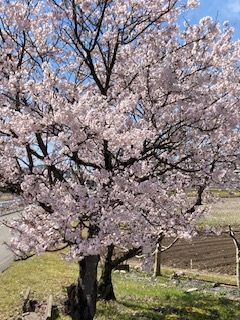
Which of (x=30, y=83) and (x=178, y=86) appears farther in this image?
(x=178, y=86)

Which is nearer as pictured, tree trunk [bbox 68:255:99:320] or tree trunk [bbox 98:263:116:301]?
tree trunk [bbox 68:255:99:320]

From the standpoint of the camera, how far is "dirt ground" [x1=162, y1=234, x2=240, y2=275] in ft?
80.2

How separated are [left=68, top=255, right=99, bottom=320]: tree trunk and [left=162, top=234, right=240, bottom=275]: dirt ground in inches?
576

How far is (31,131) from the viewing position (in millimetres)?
8367

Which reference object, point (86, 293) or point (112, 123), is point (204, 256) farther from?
point (112, 123)

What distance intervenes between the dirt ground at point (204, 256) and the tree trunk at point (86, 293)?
48.0 feet

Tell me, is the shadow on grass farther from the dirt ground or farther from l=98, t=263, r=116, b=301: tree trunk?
the dirt ground

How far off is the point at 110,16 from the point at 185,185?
17.1 feet

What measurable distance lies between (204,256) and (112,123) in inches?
831

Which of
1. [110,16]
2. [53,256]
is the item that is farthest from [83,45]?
[53,256]

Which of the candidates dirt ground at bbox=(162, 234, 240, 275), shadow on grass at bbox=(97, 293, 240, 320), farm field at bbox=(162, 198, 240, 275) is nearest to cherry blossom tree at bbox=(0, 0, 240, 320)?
shadow on grass at bbox=(97, 293, 240, 320)

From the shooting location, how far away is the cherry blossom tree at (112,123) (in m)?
8.37

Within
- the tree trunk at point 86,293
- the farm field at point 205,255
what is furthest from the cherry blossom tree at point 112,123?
the farm field at point 205,255

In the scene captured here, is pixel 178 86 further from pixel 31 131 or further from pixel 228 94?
pixel 31 131
